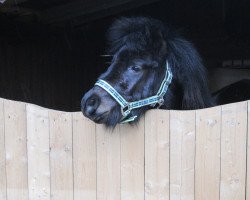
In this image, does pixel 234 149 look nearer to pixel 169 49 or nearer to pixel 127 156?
pixel 127 156

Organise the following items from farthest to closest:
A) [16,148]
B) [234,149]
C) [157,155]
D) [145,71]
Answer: [145,71] < [16,148] < [157,155] < [234,149]

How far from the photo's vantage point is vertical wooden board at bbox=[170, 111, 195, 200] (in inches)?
58.4

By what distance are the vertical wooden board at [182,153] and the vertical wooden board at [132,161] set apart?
14 cm

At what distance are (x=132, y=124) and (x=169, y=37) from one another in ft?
2.21

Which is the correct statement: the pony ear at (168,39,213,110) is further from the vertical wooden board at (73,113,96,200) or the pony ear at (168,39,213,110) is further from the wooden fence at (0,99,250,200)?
the vertical wooden board at (73,113,96,200)

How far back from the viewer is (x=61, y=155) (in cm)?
167

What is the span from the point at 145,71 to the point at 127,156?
489mm

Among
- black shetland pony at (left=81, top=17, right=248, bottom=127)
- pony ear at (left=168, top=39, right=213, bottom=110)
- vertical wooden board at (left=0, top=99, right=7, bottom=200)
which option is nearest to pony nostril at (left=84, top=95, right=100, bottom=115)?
black shetland pony at (left=81, top=17, right=248, bottom=127)

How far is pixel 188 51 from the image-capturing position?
206 cm

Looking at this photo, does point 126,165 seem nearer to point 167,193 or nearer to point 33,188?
point 167,193

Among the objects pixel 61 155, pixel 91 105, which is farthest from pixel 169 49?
pixel 61 155

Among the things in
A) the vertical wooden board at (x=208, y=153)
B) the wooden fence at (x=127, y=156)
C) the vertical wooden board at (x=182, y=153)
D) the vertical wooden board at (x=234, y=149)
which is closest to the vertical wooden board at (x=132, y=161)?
the wooden fence at (x=127, y=156)

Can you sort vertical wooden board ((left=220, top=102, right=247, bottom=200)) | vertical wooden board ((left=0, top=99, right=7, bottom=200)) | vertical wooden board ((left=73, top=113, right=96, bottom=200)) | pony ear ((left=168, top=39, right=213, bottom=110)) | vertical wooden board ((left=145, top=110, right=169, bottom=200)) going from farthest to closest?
pony ear ((left=168, top=39, right=213, bottom=110)), vertical wooden board ((left=0, top=99, right=7, bottom=200)), vertical wooden board ((left=73, top=113, right=96, bottom=200)), vertical wooden board ((left=145, top=110, right=169, bottom=200)), vertical wooden board ((left=220, top=102, right=247, bottom=200))

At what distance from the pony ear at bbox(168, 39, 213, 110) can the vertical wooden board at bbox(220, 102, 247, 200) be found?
1.72 ft
